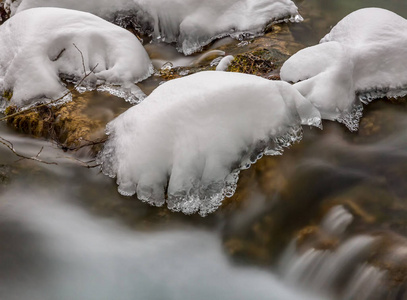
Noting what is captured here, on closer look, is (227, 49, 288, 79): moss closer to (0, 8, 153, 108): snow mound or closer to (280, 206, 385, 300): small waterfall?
(0, 8, 153, 108): snow mound

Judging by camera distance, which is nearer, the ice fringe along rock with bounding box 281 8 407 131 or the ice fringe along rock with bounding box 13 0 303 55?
the ice fringe along rock with bounding box 281 8 407 131

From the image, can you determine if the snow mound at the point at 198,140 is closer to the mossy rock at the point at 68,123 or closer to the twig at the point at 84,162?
the twig at the point at 84,162

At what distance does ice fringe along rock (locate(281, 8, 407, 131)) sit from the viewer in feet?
12.3

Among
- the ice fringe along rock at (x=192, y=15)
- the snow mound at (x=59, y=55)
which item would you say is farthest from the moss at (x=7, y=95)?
the ice fringe along rock at (x=192, y=15)

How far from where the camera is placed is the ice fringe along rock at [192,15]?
510 centimetres

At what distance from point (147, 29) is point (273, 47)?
64.1 inches

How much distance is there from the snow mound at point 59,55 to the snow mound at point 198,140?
1024 millimetres

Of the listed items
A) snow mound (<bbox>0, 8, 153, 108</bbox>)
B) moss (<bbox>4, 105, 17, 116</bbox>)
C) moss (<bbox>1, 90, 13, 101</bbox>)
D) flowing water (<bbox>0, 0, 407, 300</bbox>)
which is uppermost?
snow mound (<bbox>0, 8, 153, 108</bbox>)

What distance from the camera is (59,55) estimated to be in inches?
168

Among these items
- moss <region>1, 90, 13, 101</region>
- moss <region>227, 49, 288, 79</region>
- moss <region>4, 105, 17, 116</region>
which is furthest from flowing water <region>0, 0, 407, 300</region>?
moss <region>227, 49, 288, 79</region>

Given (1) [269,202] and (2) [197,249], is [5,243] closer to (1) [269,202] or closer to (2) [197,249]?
(2) [197,249]

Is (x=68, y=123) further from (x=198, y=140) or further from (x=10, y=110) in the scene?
(x=198, y=140)

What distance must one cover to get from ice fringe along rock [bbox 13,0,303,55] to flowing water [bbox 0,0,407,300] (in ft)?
6.73

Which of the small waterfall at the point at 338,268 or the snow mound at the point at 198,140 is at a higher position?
the snow mound at the point at 198,140
